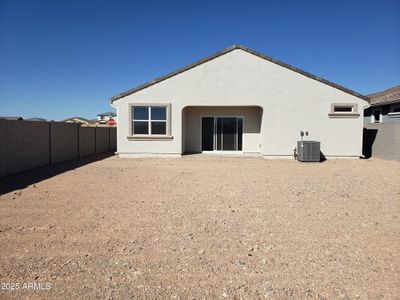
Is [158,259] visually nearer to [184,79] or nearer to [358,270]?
[358,270]

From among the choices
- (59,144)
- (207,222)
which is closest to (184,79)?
(59,144)

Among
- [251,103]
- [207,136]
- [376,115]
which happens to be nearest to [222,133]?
[207,136]

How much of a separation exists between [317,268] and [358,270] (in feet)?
1.63

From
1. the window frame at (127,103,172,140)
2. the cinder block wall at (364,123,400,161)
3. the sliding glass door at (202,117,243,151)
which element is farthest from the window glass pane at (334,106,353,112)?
the window frame at (127,103,172,140)

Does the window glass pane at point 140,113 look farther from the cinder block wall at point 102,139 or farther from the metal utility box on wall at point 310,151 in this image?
the metal utility box on wall at point 310,151

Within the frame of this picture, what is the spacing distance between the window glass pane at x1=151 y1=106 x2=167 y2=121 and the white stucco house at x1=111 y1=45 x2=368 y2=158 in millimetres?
55

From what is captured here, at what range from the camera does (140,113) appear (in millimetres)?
16406

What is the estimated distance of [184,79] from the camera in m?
16.2

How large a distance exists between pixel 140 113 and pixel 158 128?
1.28m

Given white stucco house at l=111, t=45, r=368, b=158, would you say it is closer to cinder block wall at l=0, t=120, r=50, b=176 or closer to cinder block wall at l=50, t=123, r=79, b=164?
cinder block wall at l=50, t=123, r=79, b=164

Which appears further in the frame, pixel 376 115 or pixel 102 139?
pixel 376 115

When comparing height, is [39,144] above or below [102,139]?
below

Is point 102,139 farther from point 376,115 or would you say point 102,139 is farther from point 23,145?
point 376,115

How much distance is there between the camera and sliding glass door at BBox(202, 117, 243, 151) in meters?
18.2
